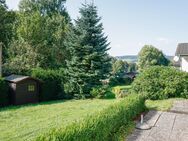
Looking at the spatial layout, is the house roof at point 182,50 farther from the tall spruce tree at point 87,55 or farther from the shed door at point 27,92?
the shed door at point 27,92

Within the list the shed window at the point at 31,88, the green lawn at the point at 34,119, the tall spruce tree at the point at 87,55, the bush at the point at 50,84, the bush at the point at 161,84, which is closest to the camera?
the green lawn at the point at 34,119

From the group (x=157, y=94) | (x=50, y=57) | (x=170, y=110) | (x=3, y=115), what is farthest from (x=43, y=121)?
(x=50, y=57)

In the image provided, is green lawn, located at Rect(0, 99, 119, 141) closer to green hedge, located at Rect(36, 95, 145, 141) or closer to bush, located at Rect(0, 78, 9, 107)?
green hedge, located at Rect(36, 95, 145, 141)

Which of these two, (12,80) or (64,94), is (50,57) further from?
(12,80)

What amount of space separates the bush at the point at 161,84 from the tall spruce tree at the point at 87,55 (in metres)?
4.36

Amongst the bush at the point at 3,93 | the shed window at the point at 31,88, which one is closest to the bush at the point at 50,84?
the shed window at the point at 31,88

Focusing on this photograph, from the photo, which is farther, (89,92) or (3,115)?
(89,92)

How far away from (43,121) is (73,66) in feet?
39.8

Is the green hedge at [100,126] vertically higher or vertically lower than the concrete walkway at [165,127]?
higher

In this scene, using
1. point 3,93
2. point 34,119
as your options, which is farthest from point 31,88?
point 34,119

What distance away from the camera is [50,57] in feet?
121

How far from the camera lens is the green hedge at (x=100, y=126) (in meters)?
7.44

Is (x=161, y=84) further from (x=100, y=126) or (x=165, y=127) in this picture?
(x=100, y=126)

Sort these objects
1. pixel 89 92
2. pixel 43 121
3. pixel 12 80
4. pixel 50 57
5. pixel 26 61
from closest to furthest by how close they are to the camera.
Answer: pixel 43 121 < pixel 12 80 < pixel 89 92 < pixel 26 61 < pixel 50 57
